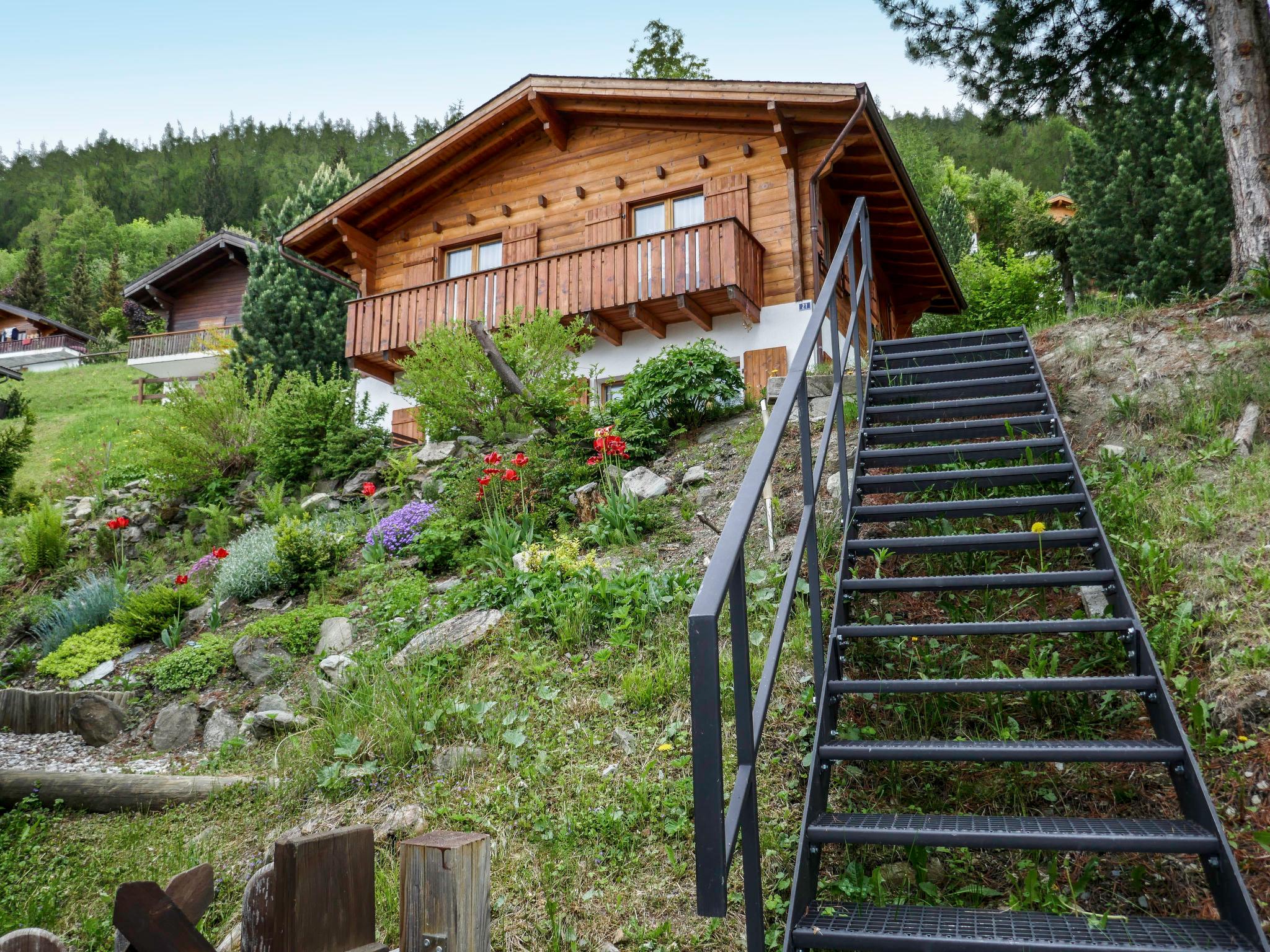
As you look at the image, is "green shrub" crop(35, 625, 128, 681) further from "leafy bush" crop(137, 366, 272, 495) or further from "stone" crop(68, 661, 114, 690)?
"leafy bush" crop(137, 366, 272, 495)

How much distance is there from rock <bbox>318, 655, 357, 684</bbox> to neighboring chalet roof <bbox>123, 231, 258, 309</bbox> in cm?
2274

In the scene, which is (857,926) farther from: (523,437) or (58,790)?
(523,437)

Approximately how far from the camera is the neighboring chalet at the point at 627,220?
11156 millimetres

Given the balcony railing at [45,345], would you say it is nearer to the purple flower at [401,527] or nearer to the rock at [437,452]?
the rock at [437,452]

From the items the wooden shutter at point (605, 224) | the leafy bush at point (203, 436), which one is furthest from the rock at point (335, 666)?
the wooden shutter at point (605, 224)

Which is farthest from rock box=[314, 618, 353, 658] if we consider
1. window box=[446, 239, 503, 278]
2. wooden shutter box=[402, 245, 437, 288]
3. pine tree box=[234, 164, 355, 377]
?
pine tree box=[234, 164, 355, 377]

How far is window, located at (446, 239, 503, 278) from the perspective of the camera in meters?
14.0

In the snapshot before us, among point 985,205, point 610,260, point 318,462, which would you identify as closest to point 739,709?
point 318,462

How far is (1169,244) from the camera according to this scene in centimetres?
1342

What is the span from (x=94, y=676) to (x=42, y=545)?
12.6 ft

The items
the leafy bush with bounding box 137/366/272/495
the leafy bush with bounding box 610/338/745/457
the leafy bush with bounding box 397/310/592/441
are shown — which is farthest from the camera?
the leafy bush with bounding box 137/366/272/495

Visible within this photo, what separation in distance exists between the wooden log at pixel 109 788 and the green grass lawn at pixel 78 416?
8.53 metres

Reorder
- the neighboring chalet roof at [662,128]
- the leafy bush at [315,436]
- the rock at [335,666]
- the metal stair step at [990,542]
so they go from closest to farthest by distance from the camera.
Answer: the metal stair step at [990,542] < the rock at [335,666] < the leafy bush at [315,436] < the neighboring chalet roof at [662,128]

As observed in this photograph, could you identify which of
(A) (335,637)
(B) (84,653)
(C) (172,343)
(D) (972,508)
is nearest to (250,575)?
(B) (84,653)
